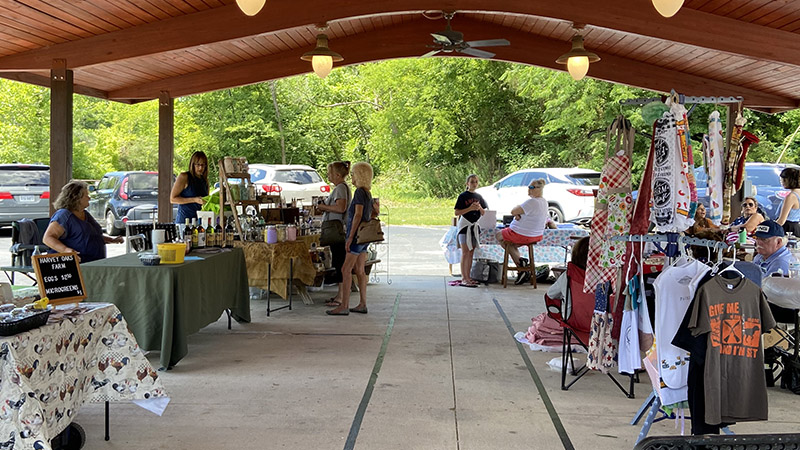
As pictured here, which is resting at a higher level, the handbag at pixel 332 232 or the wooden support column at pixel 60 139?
the wooden support column at pixel 60 139

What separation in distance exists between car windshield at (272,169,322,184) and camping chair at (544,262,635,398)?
45.0 ft

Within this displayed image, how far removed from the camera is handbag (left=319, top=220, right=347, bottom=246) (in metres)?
8.06

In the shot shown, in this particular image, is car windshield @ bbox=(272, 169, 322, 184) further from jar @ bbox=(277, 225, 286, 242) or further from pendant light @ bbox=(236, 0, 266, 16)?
pendant light @ bbox=(236, 0, 266, 16)

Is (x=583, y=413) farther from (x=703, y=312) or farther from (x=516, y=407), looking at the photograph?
(x=703, y=312)

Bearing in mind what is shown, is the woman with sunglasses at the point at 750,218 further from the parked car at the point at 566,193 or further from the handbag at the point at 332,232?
the parked car at the point at 566,193

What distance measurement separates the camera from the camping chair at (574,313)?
487 cm

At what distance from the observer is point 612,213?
4.44 meters

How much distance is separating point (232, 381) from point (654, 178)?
3.11m

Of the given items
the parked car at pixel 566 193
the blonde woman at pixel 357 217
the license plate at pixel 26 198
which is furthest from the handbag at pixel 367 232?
the license plate at pixel 26 198

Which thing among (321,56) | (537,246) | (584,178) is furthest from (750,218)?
(584,178)

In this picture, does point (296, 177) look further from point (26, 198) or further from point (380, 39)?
point (380, 39)

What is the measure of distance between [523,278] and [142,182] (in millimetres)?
9779

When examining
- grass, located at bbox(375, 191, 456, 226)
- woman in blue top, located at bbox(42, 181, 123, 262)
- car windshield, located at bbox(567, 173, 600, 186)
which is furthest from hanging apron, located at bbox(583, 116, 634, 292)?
grass, located at bbox(375, 191, 456, 226)

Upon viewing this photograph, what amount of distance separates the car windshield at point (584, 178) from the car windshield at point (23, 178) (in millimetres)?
11500
